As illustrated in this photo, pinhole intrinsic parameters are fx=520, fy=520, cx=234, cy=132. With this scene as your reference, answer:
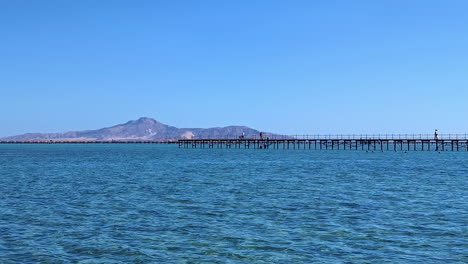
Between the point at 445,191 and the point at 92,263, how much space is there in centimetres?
2542

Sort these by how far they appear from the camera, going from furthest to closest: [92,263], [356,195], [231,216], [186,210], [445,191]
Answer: [445,191], [356,195], [186,210], [231,216], [92,263]

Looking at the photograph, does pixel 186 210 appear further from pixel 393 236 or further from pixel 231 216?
pixel 393 236

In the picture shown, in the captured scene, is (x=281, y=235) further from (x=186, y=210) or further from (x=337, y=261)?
(x=186, y=210)

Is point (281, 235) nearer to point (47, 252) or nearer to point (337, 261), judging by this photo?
point (337, 261)

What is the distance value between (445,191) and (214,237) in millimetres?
20600

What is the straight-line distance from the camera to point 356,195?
31.1 m

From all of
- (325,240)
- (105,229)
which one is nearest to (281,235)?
(325,240)

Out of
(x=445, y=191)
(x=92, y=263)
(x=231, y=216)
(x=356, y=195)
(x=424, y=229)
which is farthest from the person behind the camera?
(x=445, y=191)

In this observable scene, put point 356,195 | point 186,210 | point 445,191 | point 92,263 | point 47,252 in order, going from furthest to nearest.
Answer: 1. point 445,191
2. point 356,195
3. point 186,210
4. point 47,252
5. point 92,263

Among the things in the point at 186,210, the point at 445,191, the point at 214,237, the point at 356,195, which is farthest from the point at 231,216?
the point at 445,191

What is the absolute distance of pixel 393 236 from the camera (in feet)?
61.1

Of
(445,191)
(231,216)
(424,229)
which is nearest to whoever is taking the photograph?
(424,229)

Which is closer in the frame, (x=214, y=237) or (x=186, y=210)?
(x=214, y=237)

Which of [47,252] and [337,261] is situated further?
[47,252]
